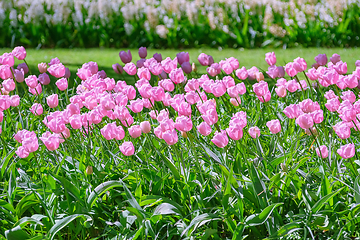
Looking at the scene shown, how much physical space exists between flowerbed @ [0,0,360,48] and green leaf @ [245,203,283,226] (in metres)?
7.18

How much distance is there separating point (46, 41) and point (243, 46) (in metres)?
4.39

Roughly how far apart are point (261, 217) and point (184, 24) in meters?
7.80

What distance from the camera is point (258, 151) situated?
85.2 inches

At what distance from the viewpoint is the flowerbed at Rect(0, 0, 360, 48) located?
8.64 meters

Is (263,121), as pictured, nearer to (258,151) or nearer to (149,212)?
(258,151)

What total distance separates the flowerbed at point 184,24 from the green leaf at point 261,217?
718cm

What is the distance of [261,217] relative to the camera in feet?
5.74

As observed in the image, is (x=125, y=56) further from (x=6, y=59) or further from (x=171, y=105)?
(x=171, y=105)

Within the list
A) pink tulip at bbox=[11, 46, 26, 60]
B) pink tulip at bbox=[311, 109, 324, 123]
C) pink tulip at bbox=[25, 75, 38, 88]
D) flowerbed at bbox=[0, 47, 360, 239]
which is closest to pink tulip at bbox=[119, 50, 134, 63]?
pink tulip at bbox=[11, 46, 26, 60]

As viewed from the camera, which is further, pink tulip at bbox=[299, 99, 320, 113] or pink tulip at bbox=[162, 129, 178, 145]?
pink tulip at bbox=[299, 99, 320, 113]

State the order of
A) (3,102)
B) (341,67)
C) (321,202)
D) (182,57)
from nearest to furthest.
A: 1. (321,202)
2. (3,102)
3. (341,67)
4. (182,57)

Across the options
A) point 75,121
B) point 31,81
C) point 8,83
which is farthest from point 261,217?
point 8,83

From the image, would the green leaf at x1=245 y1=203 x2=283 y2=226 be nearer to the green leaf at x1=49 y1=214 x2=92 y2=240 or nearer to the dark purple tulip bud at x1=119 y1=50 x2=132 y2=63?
the green leaf at x1=49 y1=214 x2=92 y2=240

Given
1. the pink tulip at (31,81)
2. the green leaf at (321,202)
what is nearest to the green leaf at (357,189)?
the green leaf at (321,202)
